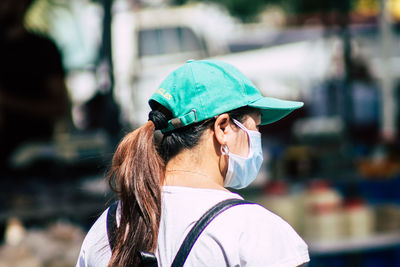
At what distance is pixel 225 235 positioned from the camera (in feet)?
4.52

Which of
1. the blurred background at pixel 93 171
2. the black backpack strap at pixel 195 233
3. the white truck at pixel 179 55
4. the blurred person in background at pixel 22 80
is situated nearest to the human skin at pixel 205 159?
the black backpack strap at pixel 195 233

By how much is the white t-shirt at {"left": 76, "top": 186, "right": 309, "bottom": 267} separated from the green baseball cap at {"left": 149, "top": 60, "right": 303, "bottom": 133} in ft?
0.61

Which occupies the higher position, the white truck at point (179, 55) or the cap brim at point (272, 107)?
the cap brim at point (272, 107)

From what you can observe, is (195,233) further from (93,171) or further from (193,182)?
(93,171)

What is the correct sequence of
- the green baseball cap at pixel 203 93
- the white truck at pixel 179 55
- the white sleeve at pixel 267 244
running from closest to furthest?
the white sleeve at pixel 267 244
the green baseball cap at pixel 203 93
the white truck at pixel 179 55

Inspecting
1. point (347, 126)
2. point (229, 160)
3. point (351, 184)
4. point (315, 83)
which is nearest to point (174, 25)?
point (315, 83)

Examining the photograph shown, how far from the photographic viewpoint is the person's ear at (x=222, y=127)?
59.5 inches

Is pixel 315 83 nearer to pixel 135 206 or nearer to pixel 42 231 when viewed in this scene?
pixel 42 231

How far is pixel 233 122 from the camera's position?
5.09 ft

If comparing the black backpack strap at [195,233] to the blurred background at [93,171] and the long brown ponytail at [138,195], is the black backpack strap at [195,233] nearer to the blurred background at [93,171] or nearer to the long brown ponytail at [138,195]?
the long brown ponytail at [138,195]

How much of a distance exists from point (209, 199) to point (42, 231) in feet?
8.70

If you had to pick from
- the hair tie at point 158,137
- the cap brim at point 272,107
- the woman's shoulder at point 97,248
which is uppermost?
the cap brim at point 272,107

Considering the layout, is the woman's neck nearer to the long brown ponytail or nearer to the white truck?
the long brown ponytail

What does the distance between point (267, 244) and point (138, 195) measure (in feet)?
1.10
